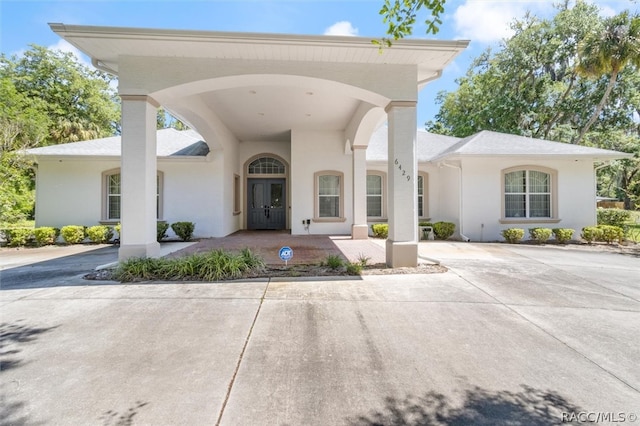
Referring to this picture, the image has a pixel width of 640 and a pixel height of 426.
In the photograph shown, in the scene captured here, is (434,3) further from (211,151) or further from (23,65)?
(23,65)

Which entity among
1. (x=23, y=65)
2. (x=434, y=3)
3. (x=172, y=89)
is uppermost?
(x=23, y=65)

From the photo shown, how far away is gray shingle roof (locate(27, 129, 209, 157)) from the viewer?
1163cm

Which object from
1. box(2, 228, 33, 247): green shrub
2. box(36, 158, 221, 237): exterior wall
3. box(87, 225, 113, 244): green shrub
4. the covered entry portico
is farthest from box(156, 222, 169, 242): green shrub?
the covered entry portico

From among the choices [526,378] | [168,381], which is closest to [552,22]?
[526,378]

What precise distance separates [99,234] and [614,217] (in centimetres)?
1974

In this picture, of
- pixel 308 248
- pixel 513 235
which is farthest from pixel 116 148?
pixel 513 235

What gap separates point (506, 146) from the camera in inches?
472

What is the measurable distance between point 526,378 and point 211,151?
453 inches

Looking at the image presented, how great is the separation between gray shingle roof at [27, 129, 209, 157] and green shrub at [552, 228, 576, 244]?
520 inches

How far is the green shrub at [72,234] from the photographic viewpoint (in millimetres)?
11141

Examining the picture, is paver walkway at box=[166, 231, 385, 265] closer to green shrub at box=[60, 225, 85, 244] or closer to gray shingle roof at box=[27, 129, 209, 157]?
gray shingle roof at box=[27, 129, 209, 157]

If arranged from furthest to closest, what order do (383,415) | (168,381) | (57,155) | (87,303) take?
(57,155)
(87,303)
(168,381)
(383,415)

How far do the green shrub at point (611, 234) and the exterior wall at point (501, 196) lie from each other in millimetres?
796

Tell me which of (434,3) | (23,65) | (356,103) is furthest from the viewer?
(23,65)
